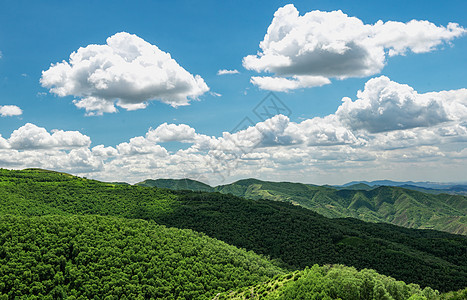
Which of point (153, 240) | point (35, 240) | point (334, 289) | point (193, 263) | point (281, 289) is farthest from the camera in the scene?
point (153, 240)

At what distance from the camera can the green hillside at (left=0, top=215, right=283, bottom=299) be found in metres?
126

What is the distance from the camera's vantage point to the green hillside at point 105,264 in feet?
414

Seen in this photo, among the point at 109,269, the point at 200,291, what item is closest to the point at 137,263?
the point at 109,269

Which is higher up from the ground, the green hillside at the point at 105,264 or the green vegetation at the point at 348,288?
the green vegetation at the point at 348,288

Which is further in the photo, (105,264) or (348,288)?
(105,264)

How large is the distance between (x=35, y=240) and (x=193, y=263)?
75.1m

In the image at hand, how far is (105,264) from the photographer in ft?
467

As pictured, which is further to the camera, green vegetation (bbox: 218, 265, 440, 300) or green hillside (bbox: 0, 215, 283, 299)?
green hillside (bbox: 0, 215, 283, 299)

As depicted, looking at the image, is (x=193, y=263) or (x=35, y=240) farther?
(x=193, y=263)

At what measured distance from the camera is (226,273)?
506 ft

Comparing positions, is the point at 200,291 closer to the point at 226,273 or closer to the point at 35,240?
the point at 226,273

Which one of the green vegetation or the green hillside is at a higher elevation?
the green vegetation

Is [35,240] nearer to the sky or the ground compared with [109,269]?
nearer to the sky

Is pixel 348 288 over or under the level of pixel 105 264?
over
